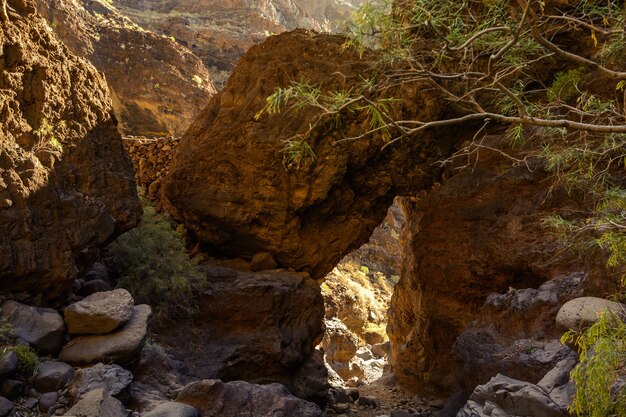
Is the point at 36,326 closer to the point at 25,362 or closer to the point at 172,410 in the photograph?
the point at 25,362

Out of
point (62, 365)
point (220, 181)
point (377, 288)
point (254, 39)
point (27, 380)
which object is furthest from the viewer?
point (254, 39)

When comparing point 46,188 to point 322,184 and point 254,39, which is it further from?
point 254,39

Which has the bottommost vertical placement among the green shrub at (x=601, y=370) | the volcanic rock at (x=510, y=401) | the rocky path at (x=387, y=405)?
the rocky path at (x=387, y=405)

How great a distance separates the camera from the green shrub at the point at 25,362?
464cm

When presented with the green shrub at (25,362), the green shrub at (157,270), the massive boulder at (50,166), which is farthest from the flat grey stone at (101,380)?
the green shrub at (157,270)

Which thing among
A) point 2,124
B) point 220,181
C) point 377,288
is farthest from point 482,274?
point 377,288

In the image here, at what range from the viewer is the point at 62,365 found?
4.98 m

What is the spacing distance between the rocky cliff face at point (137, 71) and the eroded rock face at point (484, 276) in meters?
11.3

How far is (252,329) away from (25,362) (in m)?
4.50

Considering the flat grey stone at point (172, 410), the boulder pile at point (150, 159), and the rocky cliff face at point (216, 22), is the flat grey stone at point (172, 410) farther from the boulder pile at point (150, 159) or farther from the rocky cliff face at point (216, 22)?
the rocky cliff face at point (216, 22)

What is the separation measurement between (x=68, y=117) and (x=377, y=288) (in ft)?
63.6

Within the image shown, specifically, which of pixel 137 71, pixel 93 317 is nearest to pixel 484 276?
pixel 93 317

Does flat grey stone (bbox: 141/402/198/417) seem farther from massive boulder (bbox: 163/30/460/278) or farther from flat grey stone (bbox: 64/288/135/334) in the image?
massive boulder (bbox: 163/30/460/278)

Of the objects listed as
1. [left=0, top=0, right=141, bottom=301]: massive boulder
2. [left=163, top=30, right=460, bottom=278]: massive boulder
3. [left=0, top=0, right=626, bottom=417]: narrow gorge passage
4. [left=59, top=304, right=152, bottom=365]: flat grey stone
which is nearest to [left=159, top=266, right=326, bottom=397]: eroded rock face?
[left=0, top=0, right=626, bottom=417]: narrow gorge passage
